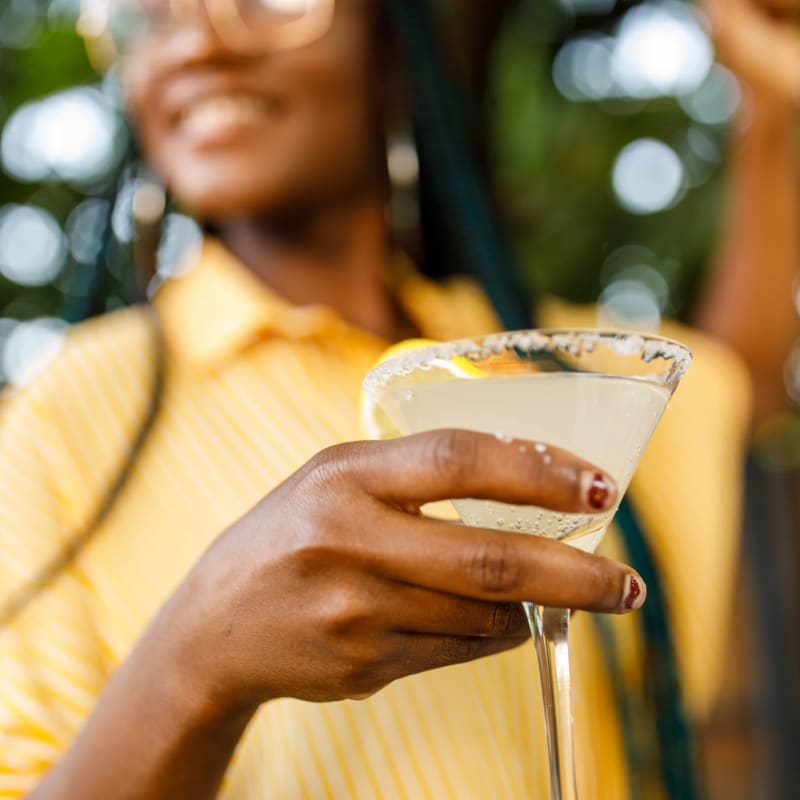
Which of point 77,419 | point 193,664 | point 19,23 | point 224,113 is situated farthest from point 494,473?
point 19,23

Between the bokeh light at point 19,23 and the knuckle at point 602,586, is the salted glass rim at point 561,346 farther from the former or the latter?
the bokeh light at point 19,23

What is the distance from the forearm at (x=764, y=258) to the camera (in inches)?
57.7

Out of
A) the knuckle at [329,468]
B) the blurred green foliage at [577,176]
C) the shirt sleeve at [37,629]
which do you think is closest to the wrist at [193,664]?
the knuckle at [329,468]

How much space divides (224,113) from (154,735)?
664 millimetres

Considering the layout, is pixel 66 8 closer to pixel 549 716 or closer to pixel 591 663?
pixel 591 663

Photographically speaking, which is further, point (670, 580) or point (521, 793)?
point (670, 580)

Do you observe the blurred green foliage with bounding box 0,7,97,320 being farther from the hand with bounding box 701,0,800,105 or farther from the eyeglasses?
the hand with bounding box 701,0,800,105

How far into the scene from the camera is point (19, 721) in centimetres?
79

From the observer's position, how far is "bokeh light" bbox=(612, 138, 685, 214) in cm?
264

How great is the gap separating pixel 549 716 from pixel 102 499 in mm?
513

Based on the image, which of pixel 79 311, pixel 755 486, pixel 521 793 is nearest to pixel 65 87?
pixel 79 311

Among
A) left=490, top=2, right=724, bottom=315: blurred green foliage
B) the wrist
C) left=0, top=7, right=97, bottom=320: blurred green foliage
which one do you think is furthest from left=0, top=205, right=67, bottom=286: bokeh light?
the wrist

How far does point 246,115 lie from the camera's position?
1067 millimetres

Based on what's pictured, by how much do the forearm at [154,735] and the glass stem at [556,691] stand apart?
19 cm
